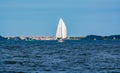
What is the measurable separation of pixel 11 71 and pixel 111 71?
1124cm

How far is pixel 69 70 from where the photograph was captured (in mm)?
55719

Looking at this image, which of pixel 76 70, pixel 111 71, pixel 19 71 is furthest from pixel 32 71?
pixel 111 71

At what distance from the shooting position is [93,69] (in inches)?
2238

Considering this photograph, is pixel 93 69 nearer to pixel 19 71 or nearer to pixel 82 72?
pixel 82 72

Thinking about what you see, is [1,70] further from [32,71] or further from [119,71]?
[119,71]

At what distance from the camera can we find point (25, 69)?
56.7 metres

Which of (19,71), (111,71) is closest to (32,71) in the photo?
(19,71)

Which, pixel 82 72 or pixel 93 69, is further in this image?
pixel 93 69

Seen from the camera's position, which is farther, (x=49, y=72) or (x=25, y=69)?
(x=25, y=69)


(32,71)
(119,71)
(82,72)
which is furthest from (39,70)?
(119,71)

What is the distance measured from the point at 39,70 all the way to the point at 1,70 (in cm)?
430

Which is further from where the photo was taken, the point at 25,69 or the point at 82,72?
the point at 25,69

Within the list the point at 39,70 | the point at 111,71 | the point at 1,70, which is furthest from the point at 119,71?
the point at 1,70

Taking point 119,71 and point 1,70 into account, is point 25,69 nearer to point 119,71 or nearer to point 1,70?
point 1,70
